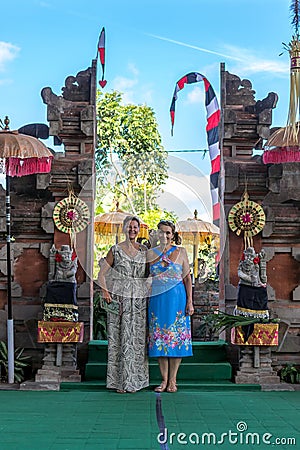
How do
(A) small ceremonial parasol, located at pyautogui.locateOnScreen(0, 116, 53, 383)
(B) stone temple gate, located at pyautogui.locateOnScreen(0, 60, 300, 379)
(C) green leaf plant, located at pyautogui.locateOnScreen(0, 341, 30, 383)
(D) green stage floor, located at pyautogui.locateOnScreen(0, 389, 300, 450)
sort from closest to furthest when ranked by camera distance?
(D) green stage floor, located at pyautogui.locateOnScreen(0, 389, 300, 450), (A) small ceremonial parasol, located at pyautogui.locateOnScreen(0, 116, 53, 383), (C) green leaf plant, located at pyautogui.locateOnScreen(0, 341, 30, 383), (B) stone temple gate, located at pyautogui.locateOnScreen(0, 60, 300, 379)

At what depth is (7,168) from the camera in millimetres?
6980

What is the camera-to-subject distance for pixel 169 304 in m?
6.34

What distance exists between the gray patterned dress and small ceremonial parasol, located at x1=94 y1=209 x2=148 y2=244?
127 centimetres

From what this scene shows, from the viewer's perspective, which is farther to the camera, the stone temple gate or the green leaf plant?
the stone temple gate

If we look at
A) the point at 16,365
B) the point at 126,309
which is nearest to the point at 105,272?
the point at 126,309

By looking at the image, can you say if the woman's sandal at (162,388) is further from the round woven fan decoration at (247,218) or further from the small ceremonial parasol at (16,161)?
the round woven fan decoration at (247,218)

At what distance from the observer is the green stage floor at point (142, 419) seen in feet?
14.3

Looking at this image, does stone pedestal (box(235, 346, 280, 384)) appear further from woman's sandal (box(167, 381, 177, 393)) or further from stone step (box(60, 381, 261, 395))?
woman's sandal (box(167, 381, 177, 393))

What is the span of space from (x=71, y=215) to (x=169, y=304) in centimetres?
192

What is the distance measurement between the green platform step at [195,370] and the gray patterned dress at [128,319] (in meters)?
0.41

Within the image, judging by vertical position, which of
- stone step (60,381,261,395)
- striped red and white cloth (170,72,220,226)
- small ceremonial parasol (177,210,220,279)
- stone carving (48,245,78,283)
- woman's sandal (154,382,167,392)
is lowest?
stone step (60,381,261,395)

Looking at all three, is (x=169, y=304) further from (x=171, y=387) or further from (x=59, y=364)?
(x=59, y=364)

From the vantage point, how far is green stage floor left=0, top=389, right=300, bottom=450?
4.35 meters

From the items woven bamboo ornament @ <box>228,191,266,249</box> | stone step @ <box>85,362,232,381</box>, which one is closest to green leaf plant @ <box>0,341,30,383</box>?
stone step @ <box>85,362,232,381</box>
